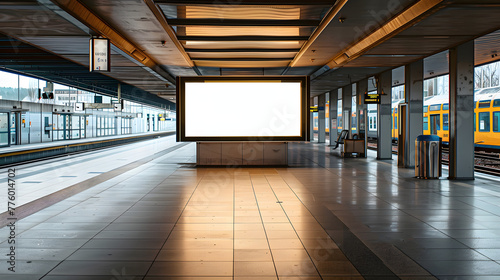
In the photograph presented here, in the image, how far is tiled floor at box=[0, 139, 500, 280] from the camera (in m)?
4.07

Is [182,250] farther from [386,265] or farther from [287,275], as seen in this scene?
[386,265]

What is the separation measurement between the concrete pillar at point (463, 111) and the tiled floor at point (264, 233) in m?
1.49

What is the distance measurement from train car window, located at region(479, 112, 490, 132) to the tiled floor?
40.4ft

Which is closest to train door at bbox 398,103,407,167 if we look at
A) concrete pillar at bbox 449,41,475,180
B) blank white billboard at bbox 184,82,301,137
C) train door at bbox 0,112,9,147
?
concrete pillar at bbox 449,41,475,180

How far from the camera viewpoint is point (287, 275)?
392 centimetres

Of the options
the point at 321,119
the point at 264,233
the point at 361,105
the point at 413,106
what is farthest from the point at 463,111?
the point at 321,119

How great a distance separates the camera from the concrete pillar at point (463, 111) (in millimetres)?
10875

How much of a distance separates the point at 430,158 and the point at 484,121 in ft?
37.4

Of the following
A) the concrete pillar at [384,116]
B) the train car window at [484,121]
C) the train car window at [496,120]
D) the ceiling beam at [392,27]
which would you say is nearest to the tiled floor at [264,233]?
the ceiling beam at [392,27]

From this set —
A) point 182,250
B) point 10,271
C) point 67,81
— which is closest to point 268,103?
point 182,250

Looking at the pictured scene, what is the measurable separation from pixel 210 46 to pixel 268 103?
2744mm

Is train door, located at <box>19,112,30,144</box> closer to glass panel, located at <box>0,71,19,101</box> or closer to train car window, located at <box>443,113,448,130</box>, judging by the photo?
glass panel, located at <box>0,71,19,101</box>

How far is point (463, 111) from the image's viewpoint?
35.8 feet

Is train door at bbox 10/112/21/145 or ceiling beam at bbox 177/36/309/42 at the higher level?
ceiling beam at bbox 177/36/309/42
